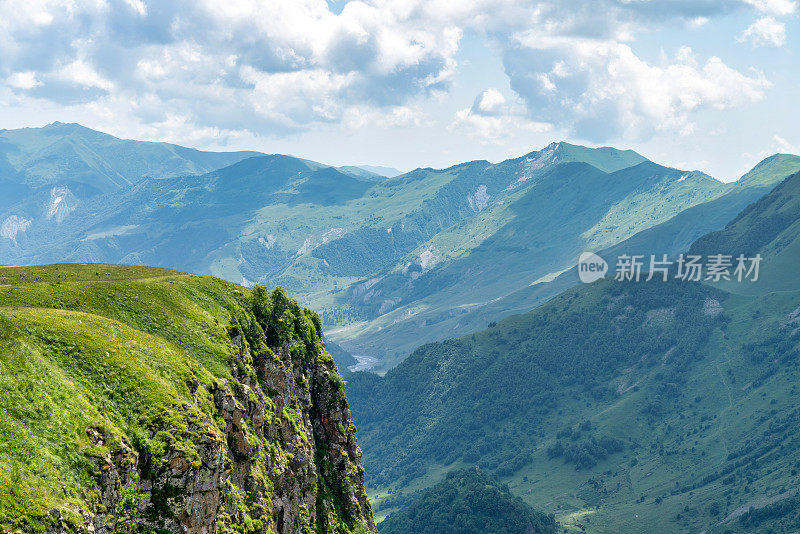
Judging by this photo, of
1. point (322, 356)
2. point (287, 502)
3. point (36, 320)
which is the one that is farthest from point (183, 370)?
point (322, 356)

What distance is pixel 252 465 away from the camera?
77938 mm

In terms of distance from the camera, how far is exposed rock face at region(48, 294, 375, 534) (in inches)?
2295

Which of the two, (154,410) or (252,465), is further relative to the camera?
(252,465)

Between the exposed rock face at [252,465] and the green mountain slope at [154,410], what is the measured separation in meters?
0.18

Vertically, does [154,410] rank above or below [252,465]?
above

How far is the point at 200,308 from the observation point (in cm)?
8994

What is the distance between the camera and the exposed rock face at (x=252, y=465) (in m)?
58.3

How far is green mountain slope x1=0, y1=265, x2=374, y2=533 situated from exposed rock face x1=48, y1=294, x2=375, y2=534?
175 mm

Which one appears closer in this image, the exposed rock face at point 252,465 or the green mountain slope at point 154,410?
the green mountain slope at point 154,410

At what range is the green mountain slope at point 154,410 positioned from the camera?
53781mm

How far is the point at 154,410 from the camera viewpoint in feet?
206

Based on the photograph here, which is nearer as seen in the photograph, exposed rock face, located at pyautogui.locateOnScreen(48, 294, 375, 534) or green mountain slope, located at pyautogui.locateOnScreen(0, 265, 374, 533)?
green mountain slope, located at pyautogui.locateOnScreen(0, 265, 374, 533)

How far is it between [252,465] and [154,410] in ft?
61.6

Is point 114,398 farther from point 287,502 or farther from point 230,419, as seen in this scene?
point 287,502
